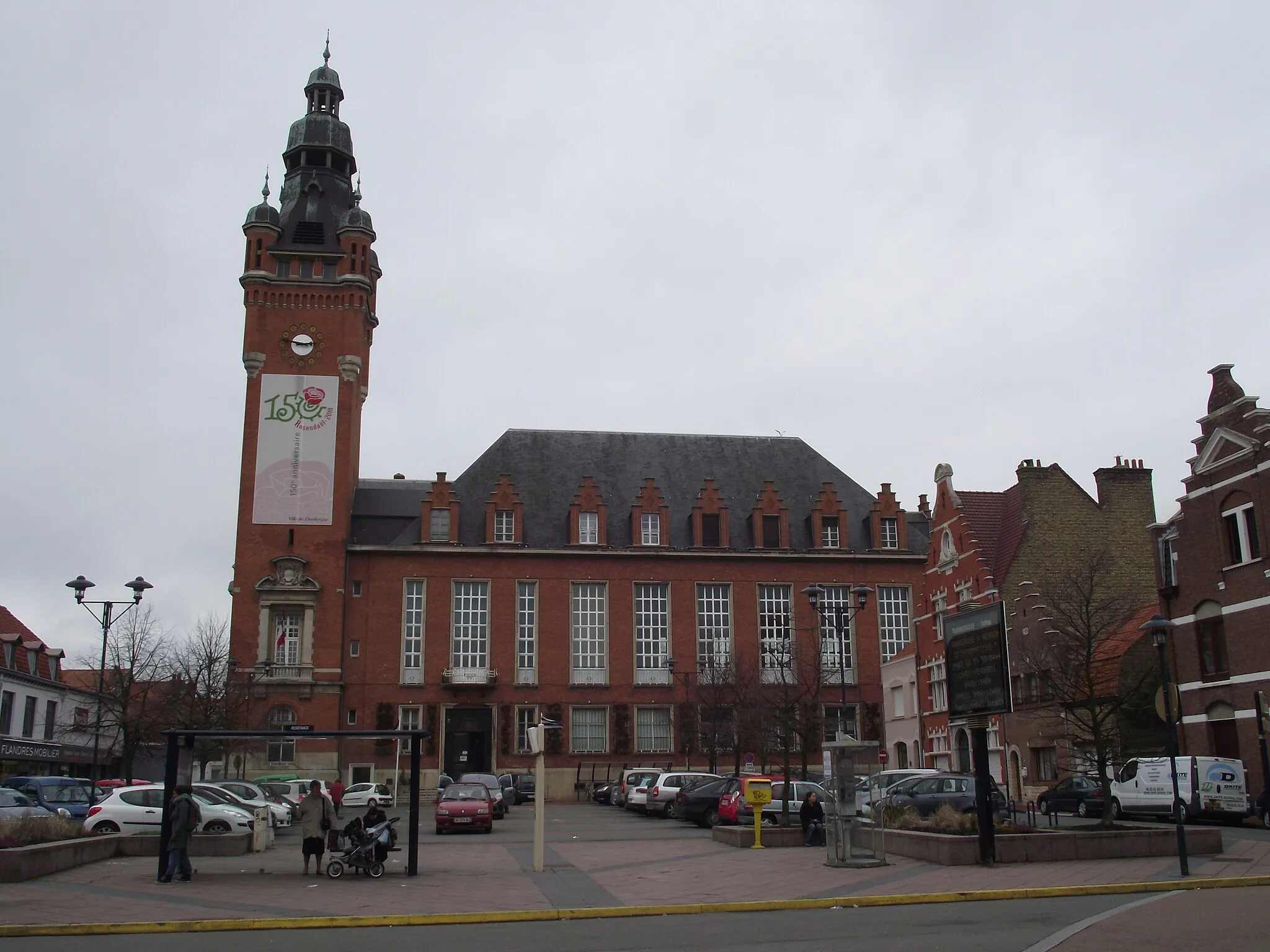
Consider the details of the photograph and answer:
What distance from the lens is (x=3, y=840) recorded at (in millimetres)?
20453

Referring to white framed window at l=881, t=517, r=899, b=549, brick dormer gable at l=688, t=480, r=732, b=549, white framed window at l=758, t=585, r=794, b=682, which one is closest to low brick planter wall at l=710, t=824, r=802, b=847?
white framed window at l=758, t=585, r=794, b=682

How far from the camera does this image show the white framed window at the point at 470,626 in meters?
60.4

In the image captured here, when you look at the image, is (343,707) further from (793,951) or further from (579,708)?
(793,951)

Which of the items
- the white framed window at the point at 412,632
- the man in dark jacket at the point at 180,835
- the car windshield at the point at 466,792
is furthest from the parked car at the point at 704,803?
the white framed window at the point at 412,632

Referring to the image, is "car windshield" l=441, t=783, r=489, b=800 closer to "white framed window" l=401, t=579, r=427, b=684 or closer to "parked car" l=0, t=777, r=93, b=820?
"parked car" l=0, t=777, r=93, b=820

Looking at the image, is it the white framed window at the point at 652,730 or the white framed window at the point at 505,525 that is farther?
the white framed window at the point at 505,525

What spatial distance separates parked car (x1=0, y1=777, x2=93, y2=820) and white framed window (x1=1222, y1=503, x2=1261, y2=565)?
33668 millimetres

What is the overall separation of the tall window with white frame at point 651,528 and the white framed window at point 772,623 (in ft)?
20.8

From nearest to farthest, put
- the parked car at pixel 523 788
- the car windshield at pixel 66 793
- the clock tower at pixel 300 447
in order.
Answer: the car windshield at pixel 66 793, the parked car at pixel 523 788, the clock tower at pixel 300 447

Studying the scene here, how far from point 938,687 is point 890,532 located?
14167 millimetres

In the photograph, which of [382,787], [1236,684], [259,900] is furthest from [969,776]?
[382,787]

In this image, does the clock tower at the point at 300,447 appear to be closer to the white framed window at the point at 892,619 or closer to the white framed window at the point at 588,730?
the white framed window at the point at 588,730

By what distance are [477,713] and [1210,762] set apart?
124 feet

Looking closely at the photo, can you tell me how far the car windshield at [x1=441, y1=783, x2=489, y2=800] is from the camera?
33188 millimetres
